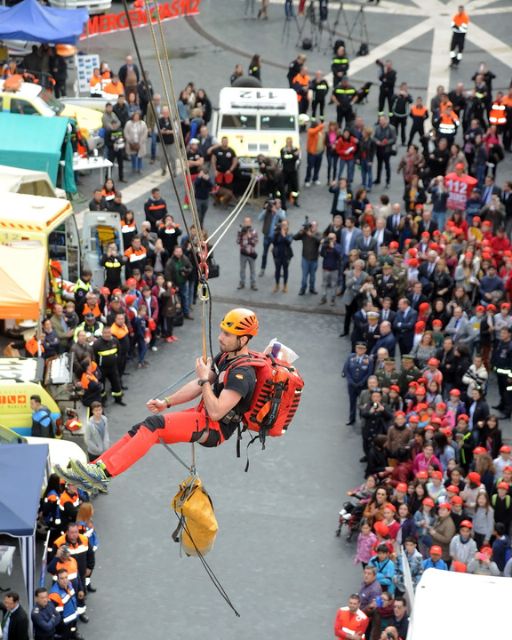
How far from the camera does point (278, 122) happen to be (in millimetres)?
33469

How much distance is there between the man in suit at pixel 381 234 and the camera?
28.2m

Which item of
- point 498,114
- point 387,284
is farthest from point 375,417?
point 498,114

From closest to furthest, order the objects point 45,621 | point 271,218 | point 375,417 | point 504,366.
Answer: point 45,621 → point 375,417 → point 504,366 → point 271,218

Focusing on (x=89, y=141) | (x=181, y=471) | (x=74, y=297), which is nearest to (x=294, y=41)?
(x=89, y=141)

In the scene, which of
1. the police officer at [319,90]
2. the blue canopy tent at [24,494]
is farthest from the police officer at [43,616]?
the police officer at [319,90]

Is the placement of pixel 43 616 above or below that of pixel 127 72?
below

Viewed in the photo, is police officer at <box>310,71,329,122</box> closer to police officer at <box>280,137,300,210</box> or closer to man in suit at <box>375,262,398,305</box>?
police officer at <box>280,137,300,210</box>

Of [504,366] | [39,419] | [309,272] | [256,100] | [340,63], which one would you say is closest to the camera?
[39,419]

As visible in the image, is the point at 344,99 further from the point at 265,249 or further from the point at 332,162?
the point at 265,249

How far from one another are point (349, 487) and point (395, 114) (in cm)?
1417

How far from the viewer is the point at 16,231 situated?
82.8 ft

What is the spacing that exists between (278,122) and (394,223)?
5.80 m

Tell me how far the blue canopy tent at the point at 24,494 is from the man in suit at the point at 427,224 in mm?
10841

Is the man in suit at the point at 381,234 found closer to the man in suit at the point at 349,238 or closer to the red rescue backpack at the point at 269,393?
the man in suit at the point at 349,238
